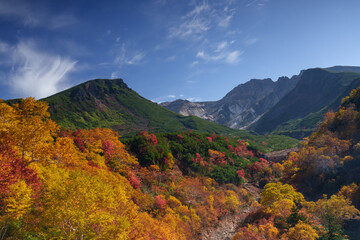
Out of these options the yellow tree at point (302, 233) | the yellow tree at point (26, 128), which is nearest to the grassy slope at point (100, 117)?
the yellow tree at point (302, 233)

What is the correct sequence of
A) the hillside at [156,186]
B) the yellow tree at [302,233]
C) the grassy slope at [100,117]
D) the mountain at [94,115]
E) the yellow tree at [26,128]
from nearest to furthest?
1. the hillside at [156,186]
2. the yellow tree at [26,128]
3. the yellow tree at [302,233]
4. the grassy slope at [100,117]
5. the mountain at [94,115]

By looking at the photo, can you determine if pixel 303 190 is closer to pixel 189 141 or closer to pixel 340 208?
pixel 340 208

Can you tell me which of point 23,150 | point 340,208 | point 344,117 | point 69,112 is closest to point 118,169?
point 23,150

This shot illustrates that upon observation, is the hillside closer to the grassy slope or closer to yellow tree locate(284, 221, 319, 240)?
yellow tree locate(284, 221, 319, 240)

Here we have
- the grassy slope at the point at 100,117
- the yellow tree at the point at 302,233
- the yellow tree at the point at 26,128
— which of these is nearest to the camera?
the yellow tree at the point at 26,128

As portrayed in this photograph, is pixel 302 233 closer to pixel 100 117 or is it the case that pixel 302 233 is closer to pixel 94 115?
pixel 94 115

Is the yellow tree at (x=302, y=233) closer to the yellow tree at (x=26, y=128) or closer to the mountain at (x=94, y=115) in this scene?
the yellow tree at (x=26, y=128)

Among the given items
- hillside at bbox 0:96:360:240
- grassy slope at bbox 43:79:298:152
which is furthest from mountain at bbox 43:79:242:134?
hillside at bbox 0:96:360:240

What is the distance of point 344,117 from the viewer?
5928cm

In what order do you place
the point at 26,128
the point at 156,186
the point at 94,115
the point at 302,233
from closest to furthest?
1. the point at 26,128
2. the point at 302,233
3. the point at 156,186
4. the point at 94,115

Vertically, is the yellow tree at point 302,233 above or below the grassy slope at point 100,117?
below

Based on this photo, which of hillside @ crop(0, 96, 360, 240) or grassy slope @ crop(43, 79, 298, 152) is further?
grassy slope @ crop(43, 79, 298, 152)

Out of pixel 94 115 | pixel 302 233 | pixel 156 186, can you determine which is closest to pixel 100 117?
pixel 94 115

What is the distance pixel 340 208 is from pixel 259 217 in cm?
1423
